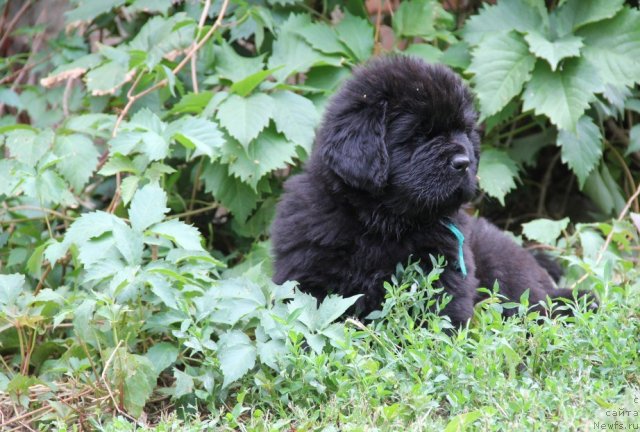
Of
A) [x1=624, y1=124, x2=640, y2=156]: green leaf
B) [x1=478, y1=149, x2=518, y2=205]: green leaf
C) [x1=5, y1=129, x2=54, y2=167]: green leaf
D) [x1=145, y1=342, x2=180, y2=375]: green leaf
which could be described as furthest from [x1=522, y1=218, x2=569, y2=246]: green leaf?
[x1=5, y1=129, x2=54, y2=167]: green leaf

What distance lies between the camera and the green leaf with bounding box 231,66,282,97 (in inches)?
152

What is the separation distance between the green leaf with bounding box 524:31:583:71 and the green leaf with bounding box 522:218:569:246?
29.6 inches

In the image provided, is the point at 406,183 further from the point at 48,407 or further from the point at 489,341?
the point at 48,407

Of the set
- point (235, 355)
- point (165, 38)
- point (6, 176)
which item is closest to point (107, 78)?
point (165, 38)

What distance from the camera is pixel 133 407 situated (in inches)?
110

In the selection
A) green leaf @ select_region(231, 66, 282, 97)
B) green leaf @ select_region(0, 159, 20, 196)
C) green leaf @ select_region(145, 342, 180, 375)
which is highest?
green leaf @ select_region(231, 66, 282, 97)

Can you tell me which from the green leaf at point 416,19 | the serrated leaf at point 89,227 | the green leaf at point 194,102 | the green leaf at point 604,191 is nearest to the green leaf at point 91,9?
the green leaf at point 194,102

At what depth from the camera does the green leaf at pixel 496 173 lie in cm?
431

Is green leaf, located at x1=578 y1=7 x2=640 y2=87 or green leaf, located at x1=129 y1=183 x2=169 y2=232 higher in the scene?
green leaf, located at x1=578 y1=7 x2=640 y2=87

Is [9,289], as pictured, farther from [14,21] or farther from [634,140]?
[634,140]

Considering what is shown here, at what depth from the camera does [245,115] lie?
3.82 meters

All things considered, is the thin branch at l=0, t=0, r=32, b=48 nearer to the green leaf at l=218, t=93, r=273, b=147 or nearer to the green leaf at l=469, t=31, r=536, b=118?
the green leaf at l=218, t=93, r=273, b=147

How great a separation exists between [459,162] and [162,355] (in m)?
1.23

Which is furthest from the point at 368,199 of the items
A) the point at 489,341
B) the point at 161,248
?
the point at 161,248
